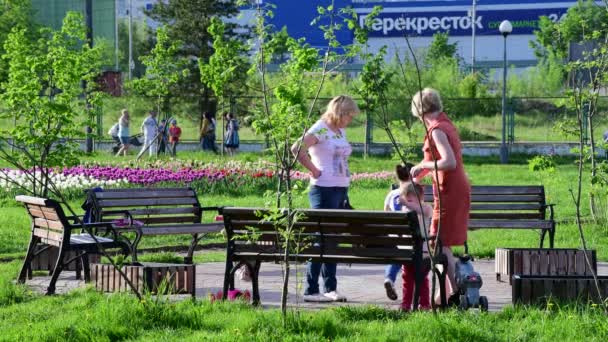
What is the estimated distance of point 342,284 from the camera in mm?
10984

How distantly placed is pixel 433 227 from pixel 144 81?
2086 cm

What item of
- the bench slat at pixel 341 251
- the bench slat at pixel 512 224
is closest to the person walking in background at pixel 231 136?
the bench slat at pixel 512 224

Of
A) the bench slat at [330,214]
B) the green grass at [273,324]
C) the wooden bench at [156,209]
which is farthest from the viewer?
the wooden bench at [156,209]

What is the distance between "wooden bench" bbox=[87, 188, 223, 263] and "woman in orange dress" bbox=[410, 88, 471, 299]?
3.57 metres

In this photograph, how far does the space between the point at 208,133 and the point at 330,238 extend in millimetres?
30875

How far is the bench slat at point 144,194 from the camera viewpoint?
12696 mm

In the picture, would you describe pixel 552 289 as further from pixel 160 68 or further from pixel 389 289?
pixel 160 68

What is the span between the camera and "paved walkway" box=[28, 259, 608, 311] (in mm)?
9773

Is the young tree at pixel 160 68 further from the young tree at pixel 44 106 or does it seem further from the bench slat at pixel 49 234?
the bench slat at pixel 49 234

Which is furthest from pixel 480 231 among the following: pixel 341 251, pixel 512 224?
pixel 341 251

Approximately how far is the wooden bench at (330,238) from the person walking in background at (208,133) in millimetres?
30132

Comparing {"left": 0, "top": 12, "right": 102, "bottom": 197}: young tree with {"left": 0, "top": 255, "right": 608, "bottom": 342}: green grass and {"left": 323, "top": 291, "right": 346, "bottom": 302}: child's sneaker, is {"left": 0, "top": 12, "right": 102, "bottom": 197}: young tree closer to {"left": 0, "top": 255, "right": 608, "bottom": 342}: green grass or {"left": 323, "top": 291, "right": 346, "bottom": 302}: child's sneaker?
{"left": 0, "top": 255, "right": 608, "bottom": 342}: green grass

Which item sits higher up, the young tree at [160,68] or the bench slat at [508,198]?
the young tree at [160,68]

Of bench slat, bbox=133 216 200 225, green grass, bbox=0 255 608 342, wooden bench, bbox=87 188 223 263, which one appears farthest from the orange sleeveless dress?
bench slat, bbox=133 216 200 225
